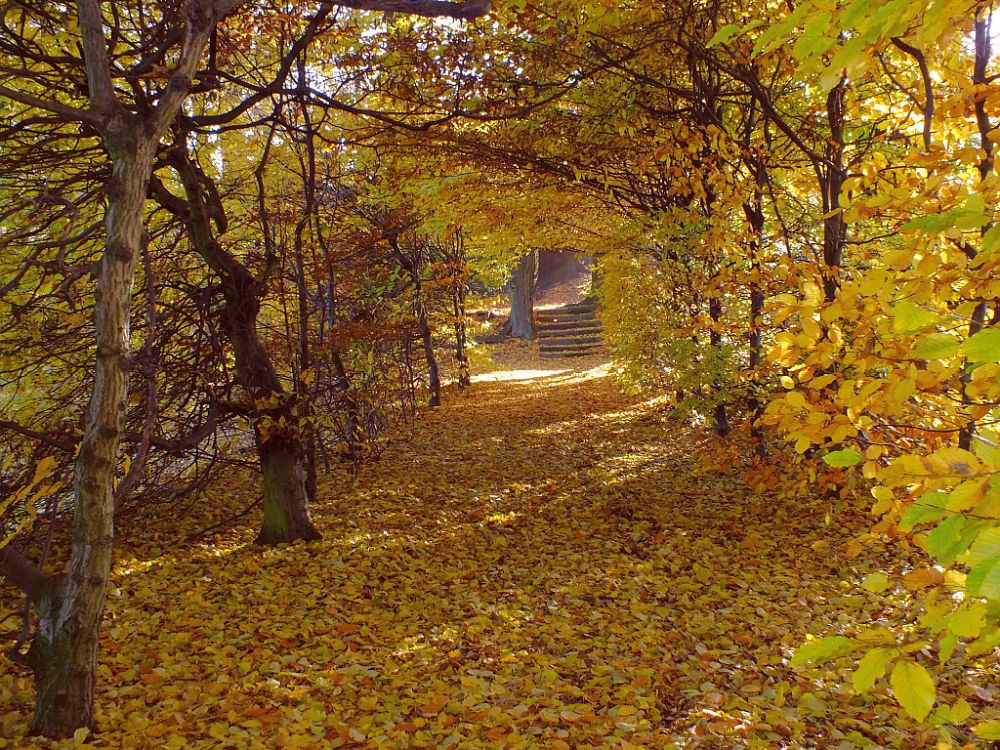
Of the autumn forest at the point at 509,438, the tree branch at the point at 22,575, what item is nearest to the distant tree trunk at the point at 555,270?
the autumn forest at the point at 509,438

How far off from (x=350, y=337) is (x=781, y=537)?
4964mm

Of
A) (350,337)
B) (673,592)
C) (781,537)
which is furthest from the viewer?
(350,337)

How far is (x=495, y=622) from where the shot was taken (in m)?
4.68

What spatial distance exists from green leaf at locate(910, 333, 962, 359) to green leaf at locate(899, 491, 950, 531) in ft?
0.96

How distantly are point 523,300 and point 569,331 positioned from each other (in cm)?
203

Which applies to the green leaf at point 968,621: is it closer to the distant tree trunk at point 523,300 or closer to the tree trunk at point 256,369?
the tree trunk at point 256,369

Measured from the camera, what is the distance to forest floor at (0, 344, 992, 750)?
11.0 ft

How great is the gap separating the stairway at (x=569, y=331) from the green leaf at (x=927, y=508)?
1988 centimetres

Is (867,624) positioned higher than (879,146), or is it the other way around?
(879,146)

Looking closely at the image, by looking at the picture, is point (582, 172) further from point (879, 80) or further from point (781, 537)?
point (781, 537)

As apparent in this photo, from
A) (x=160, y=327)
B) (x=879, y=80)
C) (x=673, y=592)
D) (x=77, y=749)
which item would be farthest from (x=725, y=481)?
(x=77, y=749)

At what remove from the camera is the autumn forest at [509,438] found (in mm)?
2430

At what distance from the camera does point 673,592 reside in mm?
5184

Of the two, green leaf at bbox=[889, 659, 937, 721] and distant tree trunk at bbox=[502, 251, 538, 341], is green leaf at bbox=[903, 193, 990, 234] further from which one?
distant tree trunk at bbox=[502, 251, 538, 341]
